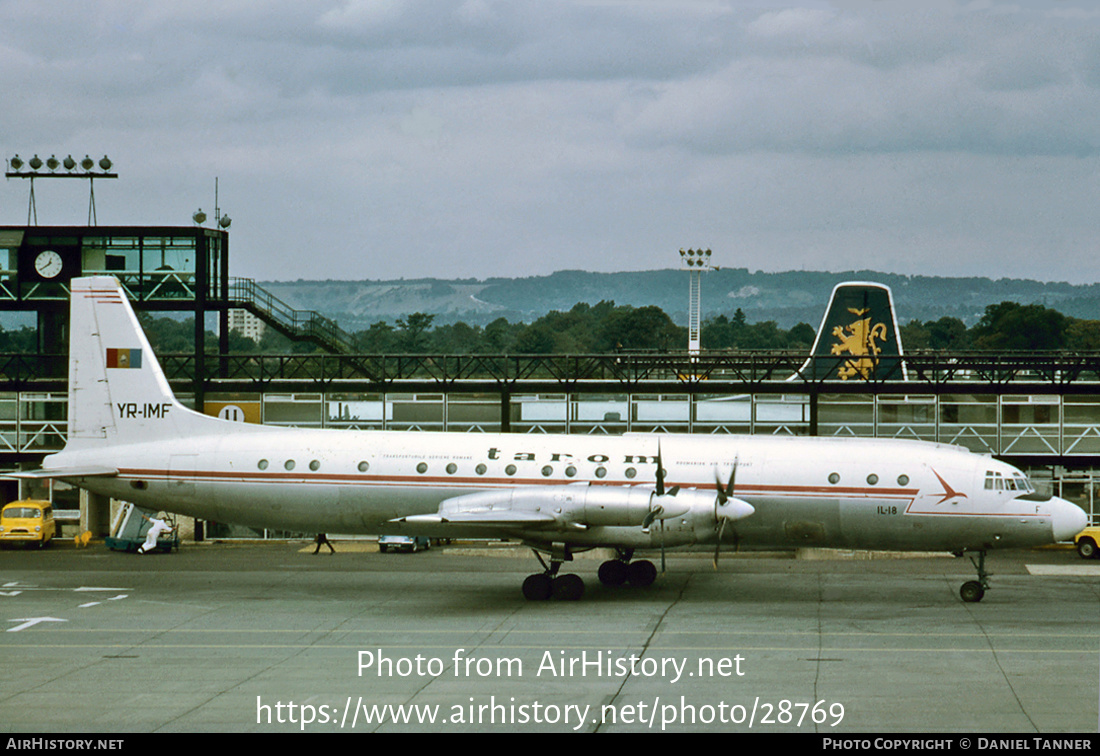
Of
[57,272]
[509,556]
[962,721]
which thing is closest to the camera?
[962,721]

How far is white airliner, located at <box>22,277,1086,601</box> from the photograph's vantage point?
97.3 feet

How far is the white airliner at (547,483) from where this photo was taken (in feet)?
97.3

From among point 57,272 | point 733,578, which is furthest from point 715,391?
point 57,272

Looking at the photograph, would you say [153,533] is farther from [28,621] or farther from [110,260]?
[28,621]

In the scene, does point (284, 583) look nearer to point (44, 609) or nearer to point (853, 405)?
point (44, 609)

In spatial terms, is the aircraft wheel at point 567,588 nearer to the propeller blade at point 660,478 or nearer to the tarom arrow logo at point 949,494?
the propeller blade at point 660,478

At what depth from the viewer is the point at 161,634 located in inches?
1053

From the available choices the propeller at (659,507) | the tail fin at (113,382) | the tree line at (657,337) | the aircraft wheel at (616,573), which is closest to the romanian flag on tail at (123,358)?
the tail fin at (113,382)

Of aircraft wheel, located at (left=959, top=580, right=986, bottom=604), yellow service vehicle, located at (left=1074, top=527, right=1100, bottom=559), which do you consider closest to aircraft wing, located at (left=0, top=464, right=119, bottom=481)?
aircraft wheel, located at (left=959, top=580, right=986, bottom=604)

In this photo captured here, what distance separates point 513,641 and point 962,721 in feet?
33.3

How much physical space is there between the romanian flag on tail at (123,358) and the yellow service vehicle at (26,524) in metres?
10.7

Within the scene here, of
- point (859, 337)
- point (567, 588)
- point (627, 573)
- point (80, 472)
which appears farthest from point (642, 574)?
point (859, 337)

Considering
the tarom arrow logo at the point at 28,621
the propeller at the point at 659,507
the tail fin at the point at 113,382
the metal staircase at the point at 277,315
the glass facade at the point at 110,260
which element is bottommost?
the tarom arrow logo at the point at 28,621

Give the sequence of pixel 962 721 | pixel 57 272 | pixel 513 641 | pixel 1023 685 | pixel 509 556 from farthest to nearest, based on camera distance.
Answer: pixel 57 272 → pixel 509 556 → pixel 513 641 → pixel 1023 685 → pixel 962 721
